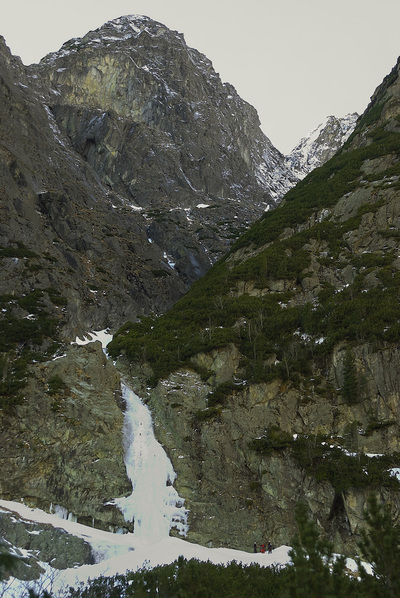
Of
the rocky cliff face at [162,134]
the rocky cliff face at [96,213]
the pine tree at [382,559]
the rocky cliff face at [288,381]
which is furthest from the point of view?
the rocky cliff face at [162,134]

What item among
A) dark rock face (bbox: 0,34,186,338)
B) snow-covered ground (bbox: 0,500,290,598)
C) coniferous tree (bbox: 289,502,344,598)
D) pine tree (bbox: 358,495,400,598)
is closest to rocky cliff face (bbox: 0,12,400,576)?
dark rock face (bbox: 0,34,186,338)

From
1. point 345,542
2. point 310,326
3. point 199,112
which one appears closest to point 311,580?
point 345,542

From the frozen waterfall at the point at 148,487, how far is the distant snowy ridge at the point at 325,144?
14241 centimetres

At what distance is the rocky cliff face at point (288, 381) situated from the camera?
25.3 metres

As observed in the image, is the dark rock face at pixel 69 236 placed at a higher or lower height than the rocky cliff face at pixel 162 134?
lower

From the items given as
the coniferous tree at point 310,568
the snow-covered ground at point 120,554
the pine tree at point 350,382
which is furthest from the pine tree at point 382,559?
the pine tree at point 350,382

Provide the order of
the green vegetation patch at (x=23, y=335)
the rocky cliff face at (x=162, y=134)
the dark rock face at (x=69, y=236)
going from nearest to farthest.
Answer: the green vegetation patch at (x=23, y=335), the dark rock face at (x=69, y=236), the rocky cliff face at (x=162, y=134)

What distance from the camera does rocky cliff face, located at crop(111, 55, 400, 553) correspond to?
25.3m

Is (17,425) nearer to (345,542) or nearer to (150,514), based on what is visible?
(150,514)

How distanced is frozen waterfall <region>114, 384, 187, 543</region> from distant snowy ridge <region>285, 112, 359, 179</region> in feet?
467

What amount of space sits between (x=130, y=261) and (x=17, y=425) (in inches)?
1478

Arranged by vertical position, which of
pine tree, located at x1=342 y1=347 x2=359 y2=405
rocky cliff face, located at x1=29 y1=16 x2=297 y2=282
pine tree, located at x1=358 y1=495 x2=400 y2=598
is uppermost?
rocky cliff face, located at x1=29 y1=16 x2=297 y2=282

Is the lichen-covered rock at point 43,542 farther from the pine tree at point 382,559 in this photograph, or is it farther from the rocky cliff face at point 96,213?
the pine tree at point 382,559

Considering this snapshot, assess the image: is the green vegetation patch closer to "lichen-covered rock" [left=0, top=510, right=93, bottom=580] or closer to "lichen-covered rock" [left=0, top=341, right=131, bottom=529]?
"lichen-covered rock" [left=0, top=341, right=131, bottom=529]
